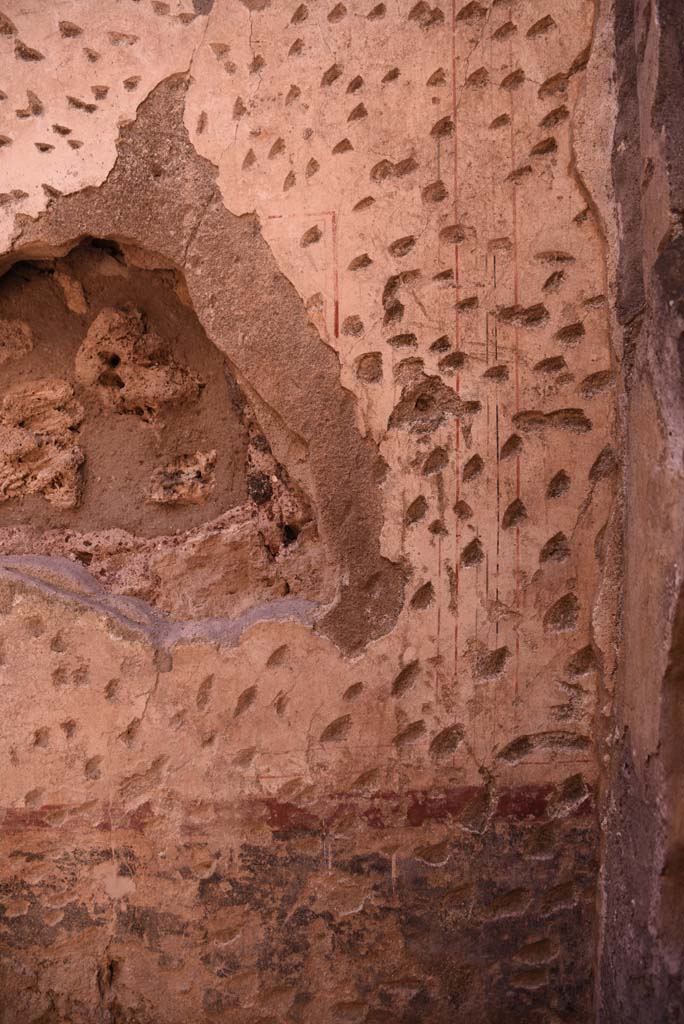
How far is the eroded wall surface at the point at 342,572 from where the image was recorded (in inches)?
93.3

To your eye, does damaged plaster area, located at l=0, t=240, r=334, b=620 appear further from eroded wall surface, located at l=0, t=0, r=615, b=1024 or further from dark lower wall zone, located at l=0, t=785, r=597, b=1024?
dark lower wall zone, located at l=0, t=785, r=597, b=1024

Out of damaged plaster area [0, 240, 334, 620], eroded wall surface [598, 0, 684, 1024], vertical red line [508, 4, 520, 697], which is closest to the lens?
eroded wall surface [598, 0, 684, 1024]

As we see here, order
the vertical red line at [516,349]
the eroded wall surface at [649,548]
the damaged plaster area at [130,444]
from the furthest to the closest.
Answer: the damaged plaster area at [130,444], the vertical red line at [516,349], the eroded wall surface at [649,548]

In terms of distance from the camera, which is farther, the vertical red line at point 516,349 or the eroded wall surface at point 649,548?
the vertical red line at point 516,349

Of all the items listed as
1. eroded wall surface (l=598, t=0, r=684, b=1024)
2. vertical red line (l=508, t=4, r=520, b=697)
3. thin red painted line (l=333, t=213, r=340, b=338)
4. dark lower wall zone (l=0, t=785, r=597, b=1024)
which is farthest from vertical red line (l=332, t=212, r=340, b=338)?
dark lower wall zone (l=0, t=785, r=597, b=1024)

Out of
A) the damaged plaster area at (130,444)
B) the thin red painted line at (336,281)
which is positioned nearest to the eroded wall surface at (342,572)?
the thin red painted line at (336,281)

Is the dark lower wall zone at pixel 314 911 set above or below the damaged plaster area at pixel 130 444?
below

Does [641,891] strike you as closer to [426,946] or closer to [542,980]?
[542,980]

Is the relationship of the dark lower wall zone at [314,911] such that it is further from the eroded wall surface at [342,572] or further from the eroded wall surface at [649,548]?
the eroded wall surface at [649,548]

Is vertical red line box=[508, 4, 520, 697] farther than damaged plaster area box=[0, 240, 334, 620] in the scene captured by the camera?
No

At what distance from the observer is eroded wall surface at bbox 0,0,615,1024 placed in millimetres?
2369

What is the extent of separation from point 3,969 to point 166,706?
0.78 m

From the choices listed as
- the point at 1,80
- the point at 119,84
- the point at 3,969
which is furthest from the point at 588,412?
the point at 3,969

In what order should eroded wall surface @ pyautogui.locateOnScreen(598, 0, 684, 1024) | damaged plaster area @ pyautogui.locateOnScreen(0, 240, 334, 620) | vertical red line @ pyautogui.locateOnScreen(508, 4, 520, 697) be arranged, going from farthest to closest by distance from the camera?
damaged plaster area @ pyautogui.locateOnScreen(0, 240, 334, 620) → vertical red line @ pyautogui.locateOnScreen(508, 4, 520, 697) → eroded wall surface @ pyautogui.locateOnScreen(598, 0, 684, 1024)
